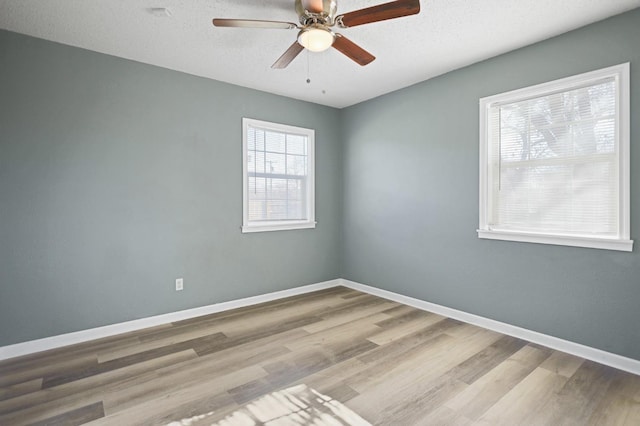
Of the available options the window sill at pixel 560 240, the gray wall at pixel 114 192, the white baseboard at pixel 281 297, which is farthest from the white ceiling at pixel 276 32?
the white baseboard at pixel 281 297

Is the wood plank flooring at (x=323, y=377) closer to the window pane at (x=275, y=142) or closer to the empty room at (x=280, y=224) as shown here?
the empty room at (x=280, y=224)

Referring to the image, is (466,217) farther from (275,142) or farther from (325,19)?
(275,142)

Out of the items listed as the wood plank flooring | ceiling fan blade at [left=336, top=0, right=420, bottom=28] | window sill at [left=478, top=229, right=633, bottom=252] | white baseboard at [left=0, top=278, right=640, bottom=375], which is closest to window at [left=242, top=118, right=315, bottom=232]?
white baseboard at [left=0, top=278, right=640, bottom=375]

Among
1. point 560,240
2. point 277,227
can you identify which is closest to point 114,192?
point 277,227

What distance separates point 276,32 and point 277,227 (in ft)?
7.56

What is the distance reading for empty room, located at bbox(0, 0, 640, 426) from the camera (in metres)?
2.15

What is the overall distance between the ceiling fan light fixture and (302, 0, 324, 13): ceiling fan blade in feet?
0.32

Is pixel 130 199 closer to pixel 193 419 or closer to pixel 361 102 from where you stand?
pixel 193 419

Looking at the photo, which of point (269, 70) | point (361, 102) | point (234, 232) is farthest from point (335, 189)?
point (269, 70)

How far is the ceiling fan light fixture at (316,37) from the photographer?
203 centimetres

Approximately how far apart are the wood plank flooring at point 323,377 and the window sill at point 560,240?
0.92 m

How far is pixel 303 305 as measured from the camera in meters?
3.91

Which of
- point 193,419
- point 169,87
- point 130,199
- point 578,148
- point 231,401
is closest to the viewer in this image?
point 193,419

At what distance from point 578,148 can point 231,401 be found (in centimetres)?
325
